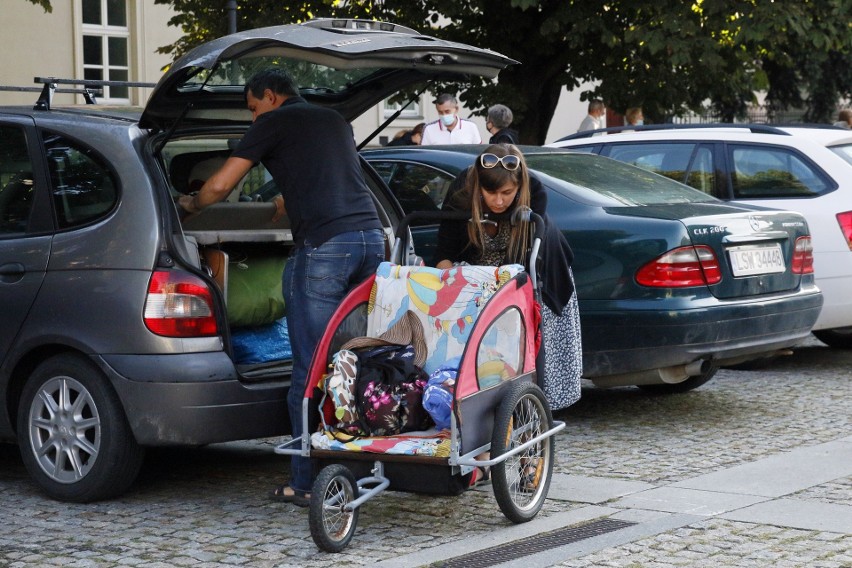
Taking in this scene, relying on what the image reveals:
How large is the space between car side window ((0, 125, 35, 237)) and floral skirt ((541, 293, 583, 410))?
7.78 feet

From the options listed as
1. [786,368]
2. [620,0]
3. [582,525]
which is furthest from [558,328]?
[620,0]

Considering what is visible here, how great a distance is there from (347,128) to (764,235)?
2.94 metres

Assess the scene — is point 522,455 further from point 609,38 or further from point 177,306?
point 609,38

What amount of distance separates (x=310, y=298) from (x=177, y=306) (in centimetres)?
55

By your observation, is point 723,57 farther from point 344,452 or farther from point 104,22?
point 344,452

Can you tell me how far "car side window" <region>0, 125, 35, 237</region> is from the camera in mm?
6316

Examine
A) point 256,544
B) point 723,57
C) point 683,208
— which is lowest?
point 256,544

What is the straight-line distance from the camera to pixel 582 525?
225 inches

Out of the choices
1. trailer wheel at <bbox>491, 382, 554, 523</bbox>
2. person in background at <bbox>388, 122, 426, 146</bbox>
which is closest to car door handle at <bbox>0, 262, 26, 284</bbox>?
trailer wheel at <bbox>491, 382, 554, 523</bbox>

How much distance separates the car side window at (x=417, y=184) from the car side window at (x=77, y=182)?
2574mm

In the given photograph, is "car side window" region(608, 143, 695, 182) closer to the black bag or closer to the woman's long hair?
the woman's long hair

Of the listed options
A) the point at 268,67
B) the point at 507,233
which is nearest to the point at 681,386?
the point at 507,233

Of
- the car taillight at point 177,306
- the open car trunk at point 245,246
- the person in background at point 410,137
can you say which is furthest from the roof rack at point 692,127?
the car taillight at point 177,306

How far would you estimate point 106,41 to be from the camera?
2286 centimetres
